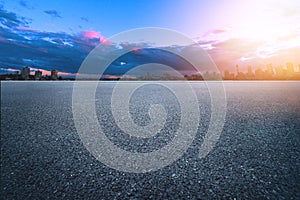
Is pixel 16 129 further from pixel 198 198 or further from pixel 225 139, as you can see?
pixel 225 139

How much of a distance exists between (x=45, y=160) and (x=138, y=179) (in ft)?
5.05

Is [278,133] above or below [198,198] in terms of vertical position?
above

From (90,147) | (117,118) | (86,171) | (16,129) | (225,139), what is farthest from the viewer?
(117,118)

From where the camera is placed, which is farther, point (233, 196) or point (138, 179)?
point (138, 179)

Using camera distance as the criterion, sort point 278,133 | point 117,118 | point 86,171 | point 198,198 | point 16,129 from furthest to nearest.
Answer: point 117,118
point 16,129
point 278,133
point 86,171
point 198,198

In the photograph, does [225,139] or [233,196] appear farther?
[225,139]

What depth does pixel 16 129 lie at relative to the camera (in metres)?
4.34

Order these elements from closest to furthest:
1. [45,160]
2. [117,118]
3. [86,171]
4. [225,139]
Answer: [86,171], [45,160], [225,139], [117,118]

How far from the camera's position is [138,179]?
2.35 m

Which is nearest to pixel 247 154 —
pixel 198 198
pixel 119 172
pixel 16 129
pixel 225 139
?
pixel 225 139

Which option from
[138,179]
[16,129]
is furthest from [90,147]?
[16,129]

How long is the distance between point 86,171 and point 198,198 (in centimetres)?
150

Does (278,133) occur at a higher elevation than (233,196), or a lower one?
higher

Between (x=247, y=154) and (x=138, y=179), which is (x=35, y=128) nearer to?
(x=138, y=179)
